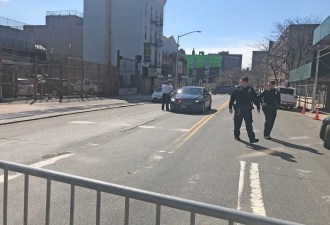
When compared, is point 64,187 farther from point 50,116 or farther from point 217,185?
point 50,116

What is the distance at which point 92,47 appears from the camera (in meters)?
60.8

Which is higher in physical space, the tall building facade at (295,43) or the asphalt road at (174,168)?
the tall building facade at (295,43)

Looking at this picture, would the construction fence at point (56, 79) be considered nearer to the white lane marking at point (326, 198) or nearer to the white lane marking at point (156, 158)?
the white lane marking at point (156, 158)

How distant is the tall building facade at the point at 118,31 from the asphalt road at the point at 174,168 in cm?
4632

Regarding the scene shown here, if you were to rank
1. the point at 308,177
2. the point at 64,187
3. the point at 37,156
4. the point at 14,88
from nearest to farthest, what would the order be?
1. the point at 64,187
2. the point at 308,177
3. the point at 37,156
4. the point at 14,88

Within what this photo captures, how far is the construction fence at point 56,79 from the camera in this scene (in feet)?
88.4

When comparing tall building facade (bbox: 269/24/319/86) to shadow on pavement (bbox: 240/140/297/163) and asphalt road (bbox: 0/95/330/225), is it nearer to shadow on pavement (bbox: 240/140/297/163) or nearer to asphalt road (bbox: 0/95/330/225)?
asphalt road (bbox: 0/95/330/225)

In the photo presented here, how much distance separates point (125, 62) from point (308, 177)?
51037 mm

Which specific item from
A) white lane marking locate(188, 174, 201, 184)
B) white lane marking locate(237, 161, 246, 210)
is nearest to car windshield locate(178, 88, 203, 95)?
white lane marking locate(237, 161, 246, 210)

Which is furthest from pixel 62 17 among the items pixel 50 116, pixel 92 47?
pixel 50 116

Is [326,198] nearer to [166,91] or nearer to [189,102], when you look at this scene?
[189,102]

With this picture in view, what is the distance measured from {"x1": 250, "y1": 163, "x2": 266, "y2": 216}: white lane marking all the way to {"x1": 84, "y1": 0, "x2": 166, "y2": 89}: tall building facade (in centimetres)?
5119

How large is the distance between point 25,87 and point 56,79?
3342 millimetres

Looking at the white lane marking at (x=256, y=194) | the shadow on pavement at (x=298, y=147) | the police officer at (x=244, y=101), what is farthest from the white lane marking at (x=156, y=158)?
the shadow on pavement at (x=298, y=147)
